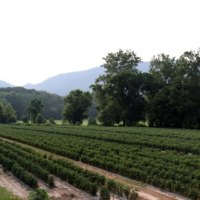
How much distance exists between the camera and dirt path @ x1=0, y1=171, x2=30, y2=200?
63.5ft

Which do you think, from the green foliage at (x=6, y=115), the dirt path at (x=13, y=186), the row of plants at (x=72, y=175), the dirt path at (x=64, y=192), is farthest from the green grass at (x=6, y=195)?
the green foliage at (x=6, y=115)

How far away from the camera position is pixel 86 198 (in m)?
18.3

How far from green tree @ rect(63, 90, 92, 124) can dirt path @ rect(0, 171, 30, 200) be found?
74590 mm

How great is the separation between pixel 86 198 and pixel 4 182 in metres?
6.13

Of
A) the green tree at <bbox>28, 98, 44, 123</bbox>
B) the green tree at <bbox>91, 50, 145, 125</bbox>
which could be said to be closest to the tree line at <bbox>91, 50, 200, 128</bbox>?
the green tree at <bbox>91, 50, 145, 125</bbox>

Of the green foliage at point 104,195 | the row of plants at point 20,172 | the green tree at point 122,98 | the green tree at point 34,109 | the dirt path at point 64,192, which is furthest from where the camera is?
the green tree at point 34,109

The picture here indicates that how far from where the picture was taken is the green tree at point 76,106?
325 ft

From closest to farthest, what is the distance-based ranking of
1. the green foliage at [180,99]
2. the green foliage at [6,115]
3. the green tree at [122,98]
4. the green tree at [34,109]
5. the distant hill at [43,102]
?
the green foliage at [180,99] < the green tree at [122,98] < the green tree at [34,109] < the green foliage at [6,115] < the distant hill at [43,102]

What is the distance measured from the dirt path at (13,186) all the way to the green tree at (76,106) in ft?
245

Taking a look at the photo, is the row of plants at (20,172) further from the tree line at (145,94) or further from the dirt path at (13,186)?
the tree line at (145,94)

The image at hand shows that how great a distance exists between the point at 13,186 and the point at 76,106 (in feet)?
255

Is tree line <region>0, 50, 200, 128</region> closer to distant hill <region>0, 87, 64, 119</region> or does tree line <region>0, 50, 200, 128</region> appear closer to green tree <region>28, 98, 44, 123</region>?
green tree <region>28, 98, 44, 123</region>

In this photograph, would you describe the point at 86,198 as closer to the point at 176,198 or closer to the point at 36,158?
the point at 176,198

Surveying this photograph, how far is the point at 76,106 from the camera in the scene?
99.0m
